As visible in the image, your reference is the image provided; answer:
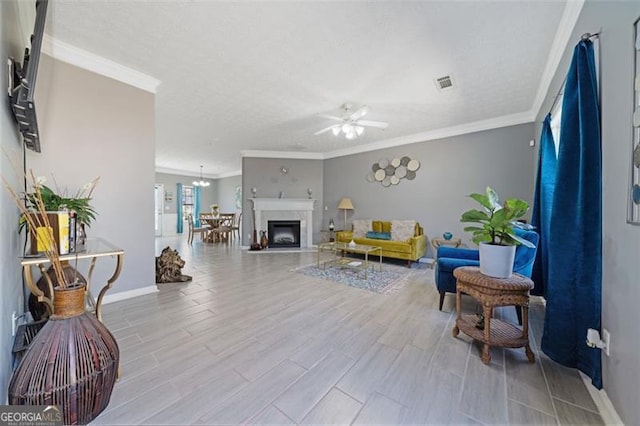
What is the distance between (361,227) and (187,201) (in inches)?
322

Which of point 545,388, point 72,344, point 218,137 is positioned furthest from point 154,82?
point 545,388

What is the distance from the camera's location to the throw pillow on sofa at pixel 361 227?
5729 millimetres

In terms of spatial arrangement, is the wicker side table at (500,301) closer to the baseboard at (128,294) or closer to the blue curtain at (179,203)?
the baseboard at (128,294)

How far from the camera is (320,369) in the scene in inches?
64.8

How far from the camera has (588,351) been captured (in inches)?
58.1

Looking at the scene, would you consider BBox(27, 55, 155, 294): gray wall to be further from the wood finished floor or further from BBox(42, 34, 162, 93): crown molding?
the wood finished floor

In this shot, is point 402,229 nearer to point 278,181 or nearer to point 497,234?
point 497,234

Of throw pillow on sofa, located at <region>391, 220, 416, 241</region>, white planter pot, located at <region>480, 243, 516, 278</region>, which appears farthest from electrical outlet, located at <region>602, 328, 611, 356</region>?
throw pillow on sofa, located at <region>391, 220, 416, 241</region>

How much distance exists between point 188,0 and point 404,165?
15.4ft

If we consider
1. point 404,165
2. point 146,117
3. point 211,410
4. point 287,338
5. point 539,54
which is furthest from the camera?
point 404,165

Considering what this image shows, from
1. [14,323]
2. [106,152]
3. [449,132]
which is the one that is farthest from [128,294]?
[449,132]

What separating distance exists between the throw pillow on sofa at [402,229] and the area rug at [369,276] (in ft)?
2.74

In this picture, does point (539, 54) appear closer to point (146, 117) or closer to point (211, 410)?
point (211, 410)

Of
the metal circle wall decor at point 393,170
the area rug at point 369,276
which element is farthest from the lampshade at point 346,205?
the area rug at point 369,276
